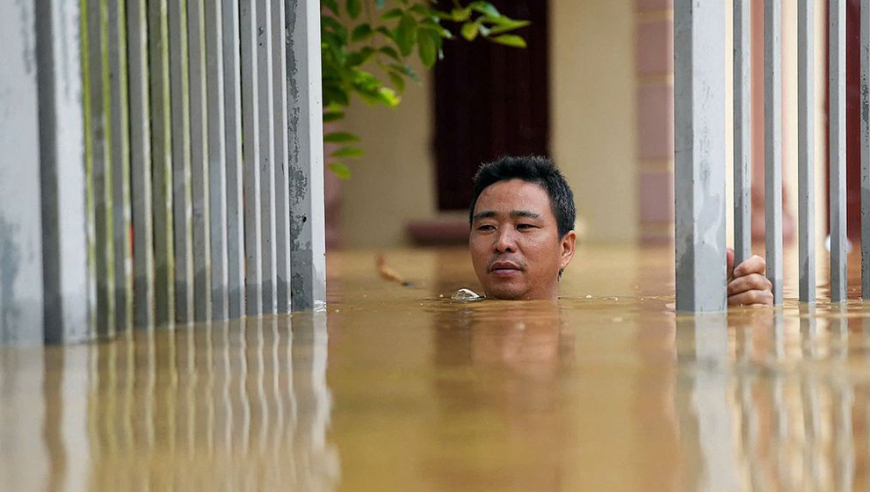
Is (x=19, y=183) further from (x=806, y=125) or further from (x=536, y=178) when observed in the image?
(x=536, y=178)

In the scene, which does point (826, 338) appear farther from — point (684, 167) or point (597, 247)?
point (597, 247)

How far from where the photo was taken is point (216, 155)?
2488 mm

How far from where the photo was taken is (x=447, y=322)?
2430 mm


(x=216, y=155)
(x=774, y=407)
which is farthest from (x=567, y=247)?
(x=774, y=407)

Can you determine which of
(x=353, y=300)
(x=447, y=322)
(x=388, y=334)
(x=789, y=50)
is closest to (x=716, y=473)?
(x=388, y=334)

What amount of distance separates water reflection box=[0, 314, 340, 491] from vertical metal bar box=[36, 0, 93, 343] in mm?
117

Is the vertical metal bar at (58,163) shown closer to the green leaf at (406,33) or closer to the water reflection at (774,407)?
the water reflection at (774,407)

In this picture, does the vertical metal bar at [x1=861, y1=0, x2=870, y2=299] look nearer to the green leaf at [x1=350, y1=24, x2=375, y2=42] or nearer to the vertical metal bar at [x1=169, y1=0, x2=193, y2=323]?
the green leaf at [x1=350, y1=24, x2=375, y2=42]

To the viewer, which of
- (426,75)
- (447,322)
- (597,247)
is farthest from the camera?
(426,75)

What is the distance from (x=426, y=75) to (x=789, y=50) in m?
3.46

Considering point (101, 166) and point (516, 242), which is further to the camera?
point (516, 242)

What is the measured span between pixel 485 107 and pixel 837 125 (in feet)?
29.1

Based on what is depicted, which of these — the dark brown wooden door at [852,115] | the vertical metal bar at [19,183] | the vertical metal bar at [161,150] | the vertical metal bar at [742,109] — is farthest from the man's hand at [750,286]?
the dark brown wooden door at [852,115]

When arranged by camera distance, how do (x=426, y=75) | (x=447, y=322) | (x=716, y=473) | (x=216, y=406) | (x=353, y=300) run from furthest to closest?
(x=426, y=75) → (x=353, y=300) → (x=447, y=322) → (x=216, y=406) → (x=716, y=473)
